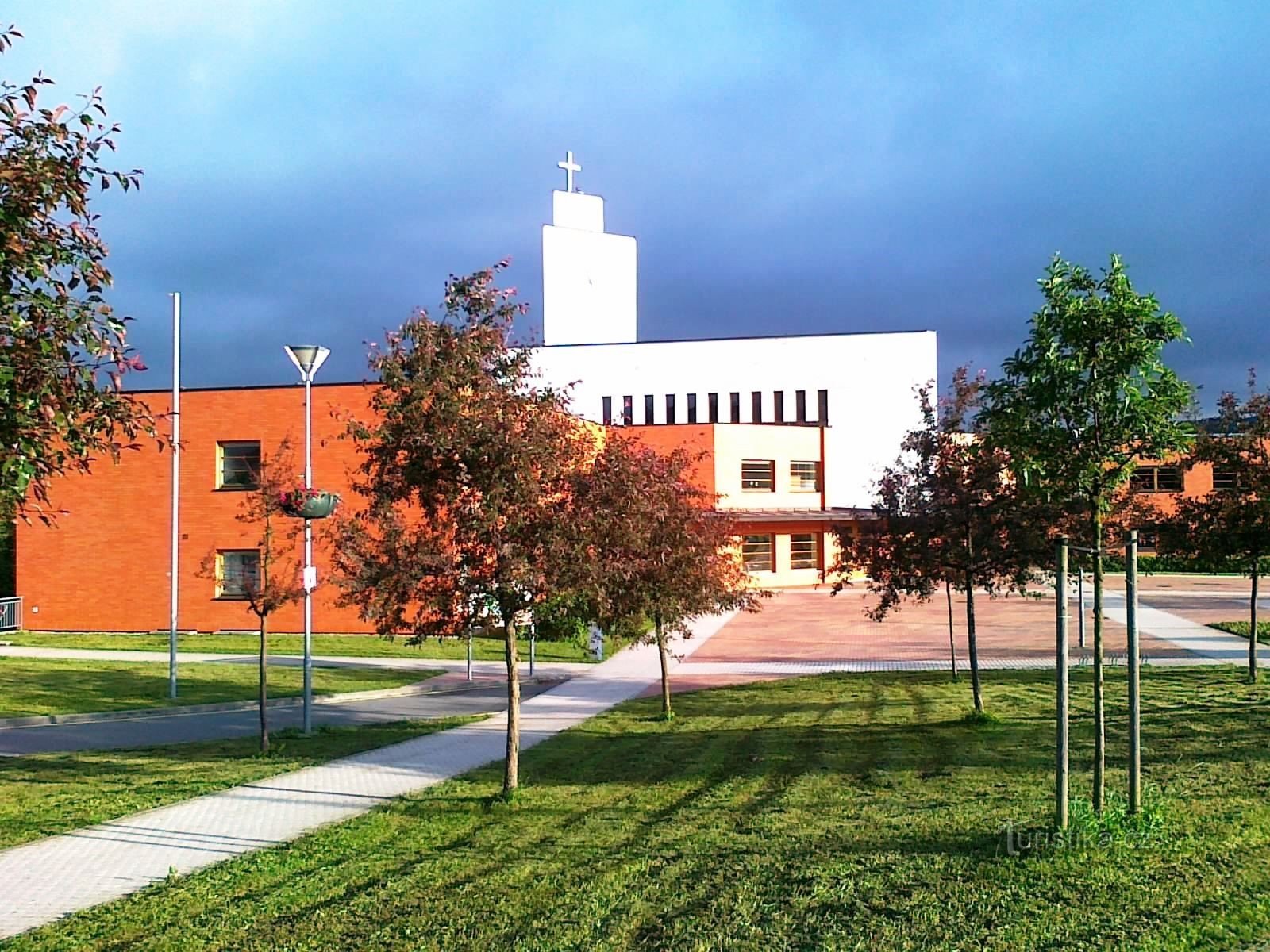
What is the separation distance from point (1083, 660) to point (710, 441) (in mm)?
27278

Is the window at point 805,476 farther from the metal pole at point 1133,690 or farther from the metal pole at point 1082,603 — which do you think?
the metal pole at point 1133,690

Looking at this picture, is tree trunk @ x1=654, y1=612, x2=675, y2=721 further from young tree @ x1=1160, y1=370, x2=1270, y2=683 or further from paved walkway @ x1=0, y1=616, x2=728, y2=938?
young tree @ x1=1160, y1=370, x2=1270, y2=683

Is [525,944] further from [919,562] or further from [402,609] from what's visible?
[919,562]

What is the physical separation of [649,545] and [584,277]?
44.1 m

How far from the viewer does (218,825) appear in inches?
398

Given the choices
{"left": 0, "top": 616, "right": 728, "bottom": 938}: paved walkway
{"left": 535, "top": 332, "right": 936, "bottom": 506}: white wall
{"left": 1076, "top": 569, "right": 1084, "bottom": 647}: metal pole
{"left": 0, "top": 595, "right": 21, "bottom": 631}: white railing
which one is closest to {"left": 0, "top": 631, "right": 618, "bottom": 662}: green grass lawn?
{"left": 0, "top": 595, "right": 21, "bottom": 631}: white railing

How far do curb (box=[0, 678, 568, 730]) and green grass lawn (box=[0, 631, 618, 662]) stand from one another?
433 cm

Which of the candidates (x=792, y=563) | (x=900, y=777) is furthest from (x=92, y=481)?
(x=900, y=777)

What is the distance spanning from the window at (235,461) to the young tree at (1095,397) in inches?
1205

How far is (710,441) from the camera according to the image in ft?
158

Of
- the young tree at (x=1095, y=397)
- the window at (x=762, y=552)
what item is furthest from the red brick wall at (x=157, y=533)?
the young tree at (x=1095, y=397)

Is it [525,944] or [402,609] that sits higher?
[402,609]

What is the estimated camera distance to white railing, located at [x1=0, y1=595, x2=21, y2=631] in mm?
35088

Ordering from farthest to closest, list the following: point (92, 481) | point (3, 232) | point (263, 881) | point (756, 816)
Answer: point (92, 481) < point (756, 816) < point (263, 881) < point (3, 232)
